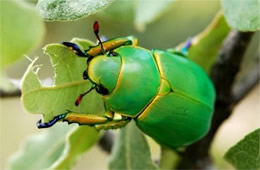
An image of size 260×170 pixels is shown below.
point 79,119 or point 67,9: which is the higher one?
point 67,9

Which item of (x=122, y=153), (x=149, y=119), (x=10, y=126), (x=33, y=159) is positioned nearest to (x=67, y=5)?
(x=149, y=119)

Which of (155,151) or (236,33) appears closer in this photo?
(236,33)

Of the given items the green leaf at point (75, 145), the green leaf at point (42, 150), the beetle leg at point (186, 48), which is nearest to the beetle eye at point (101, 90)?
the green leaf at point (75, 145)

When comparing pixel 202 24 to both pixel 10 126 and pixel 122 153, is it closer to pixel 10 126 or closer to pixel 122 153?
pixel 10 126

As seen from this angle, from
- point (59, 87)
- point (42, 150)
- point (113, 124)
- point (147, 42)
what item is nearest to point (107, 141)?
point (42, 150)

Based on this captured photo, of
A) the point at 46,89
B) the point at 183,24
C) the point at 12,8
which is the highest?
the point at 12,8

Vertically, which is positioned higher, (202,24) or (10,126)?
(202,24)

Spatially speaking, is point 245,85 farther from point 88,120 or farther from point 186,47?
point 88,120
